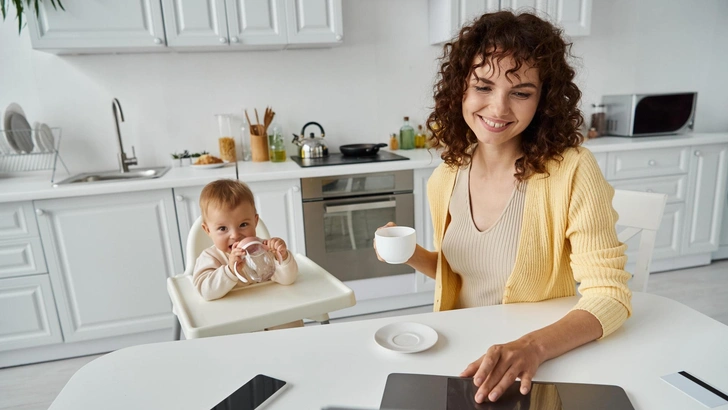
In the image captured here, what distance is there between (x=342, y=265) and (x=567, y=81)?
173cm

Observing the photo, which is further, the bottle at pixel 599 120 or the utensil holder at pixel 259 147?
the bottle at pixel 599 120

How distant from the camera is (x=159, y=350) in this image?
0.86 m

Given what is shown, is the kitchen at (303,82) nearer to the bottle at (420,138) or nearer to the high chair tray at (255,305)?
the bottle at (420,138)

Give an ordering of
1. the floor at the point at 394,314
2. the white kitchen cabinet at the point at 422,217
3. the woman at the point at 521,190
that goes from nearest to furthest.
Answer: the woman at the point at 521,190, the floor at the point at 394,314, the white kitchen cabinet at the point at 422,217

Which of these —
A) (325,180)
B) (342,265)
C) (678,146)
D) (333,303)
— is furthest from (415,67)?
(333,303)

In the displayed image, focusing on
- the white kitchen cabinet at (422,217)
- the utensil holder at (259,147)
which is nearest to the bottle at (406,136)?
the white kitchen cabinet at (422,217)

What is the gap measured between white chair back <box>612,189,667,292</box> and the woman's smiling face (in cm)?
48

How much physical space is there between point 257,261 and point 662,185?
2835mm

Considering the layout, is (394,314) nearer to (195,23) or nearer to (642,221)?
(642,221)

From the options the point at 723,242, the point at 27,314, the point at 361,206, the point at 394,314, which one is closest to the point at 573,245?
the point at 361,206

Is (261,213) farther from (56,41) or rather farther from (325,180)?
(56,41)

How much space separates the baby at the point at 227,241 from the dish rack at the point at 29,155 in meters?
1.54

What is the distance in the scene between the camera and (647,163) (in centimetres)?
289

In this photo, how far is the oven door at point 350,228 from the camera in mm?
2488
